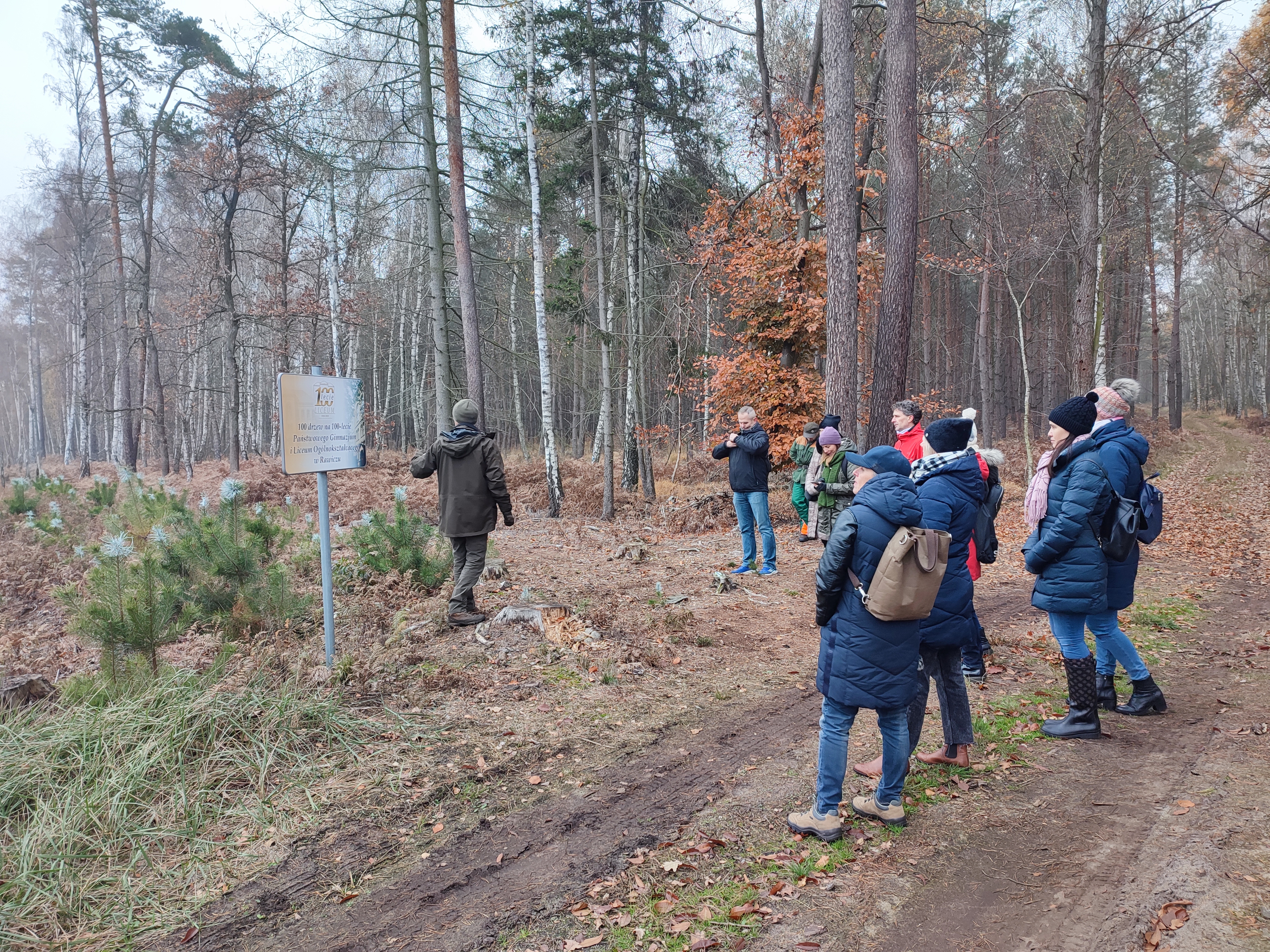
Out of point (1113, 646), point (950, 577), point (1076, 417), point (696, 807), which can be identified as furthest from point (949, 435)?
point (696, 807)

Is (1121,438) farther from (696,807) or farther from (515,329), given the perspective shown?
(515,329)

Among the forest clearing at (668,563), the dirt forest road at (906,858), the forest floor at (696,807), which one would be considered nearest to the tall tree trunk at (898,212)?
the forest clearing at (668,563)

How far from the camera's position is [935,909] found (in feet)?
9.75

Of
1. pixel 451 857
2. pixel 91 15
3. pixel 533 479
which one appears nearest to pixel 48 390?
pixel 91 15

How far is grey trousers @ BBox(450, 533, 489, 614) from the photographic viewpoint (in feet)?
22.8

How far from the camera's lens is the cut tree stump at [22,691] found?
441 cm

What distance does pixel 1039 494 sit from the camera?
193 inches

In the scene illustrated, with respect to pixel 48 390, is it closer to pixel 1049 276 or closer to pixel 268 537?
pixel 268 537

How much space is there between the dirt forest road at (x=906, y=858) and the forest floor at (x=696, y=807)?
0.6 inches

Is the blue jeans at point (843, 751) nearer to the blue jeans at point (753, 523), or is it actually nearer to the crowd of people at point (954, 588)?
the crowd of people at point (954, 588)

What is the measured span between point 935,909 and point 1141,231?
3176cm

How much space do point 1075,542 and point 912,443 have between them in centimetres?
200

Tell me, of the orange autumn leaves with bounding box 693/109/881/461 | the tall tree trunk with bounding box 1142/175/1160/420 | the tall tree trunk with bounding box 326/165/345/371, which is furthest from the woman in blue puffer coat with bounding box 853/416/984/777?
the tall tree trunk with bounding box 1142/175/1160/420

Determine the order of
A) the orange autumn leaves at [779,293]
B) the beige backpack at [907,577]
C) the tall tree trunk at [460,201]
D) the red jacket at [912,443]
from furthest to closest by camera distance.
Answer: the orange autumn leaves at [779,293], the tall tree trunk at [460,201], the red jacket at [912,443], the beige backpack at [907,577]
